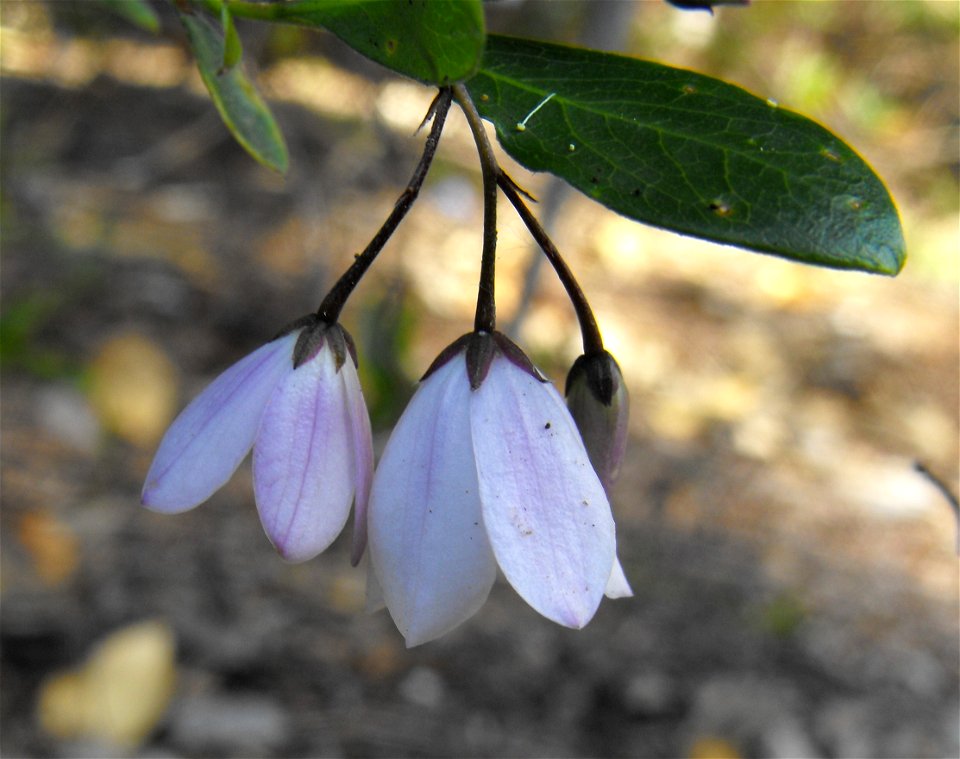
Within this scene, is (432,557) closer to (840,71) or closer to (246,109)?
(246,109)

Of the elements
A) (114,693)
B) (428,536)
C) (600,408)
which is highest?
(600,408)

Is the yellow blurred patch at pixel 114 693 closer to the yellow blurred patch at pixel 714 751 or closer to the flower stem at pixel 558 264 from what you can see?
the yellow blurred patch at pixel 714 751

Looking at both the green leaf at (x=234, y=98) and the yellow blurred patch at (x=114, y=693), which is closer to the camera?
the green leaf at (x=234, y=98)

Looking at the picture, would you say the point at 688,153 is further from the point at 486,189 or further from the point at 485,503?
the point at 485,503

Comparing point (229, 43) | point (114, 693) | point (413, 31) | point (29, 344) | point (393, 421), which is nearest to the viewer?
point (413, 31)

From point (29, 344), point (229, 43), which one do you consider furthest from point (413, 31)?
point (29, 344)

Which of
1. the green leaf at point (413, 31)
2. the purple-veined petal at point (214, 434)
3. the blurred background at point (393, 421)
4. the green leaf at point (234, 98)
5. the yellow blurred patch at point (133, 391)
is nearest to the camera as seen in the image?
the green leaf at point (413, 31)

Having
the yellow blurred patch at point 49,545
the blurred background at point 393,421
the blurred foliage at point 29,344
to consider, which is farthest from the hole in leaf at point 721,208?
the blurred foliage at point 29,344
